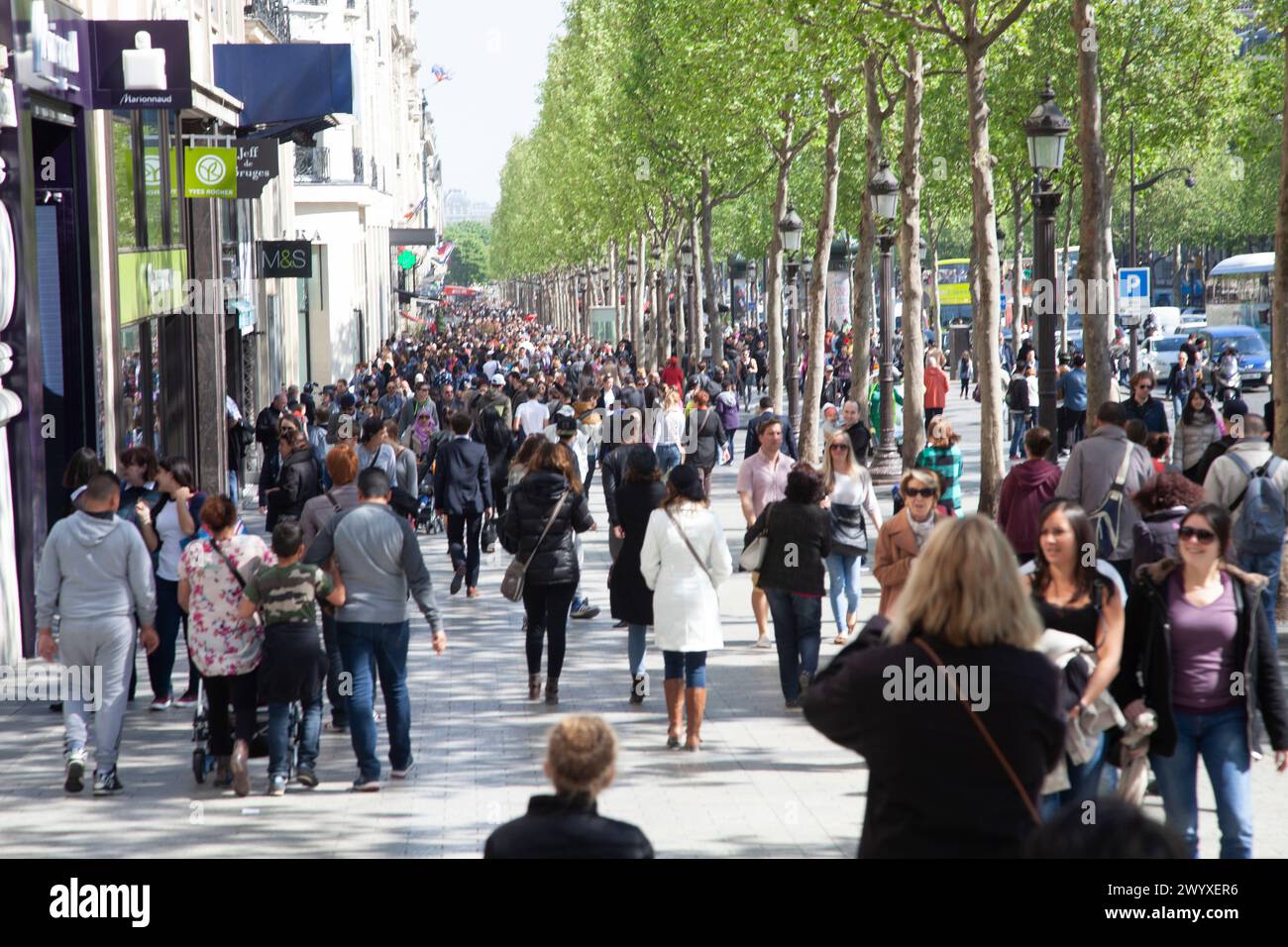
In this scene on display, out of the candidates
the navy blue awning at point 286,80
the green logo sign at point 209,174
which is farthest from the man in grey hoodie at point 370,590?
the navy blue awning at point 286,80

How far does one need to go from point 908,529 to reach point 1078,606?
3168 millimetres

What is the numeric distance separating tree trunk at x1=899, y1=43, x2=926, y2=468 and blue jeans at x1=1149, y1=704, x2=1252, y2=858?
17716 millimetres

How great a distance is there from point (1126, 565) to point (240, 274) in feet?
65.4

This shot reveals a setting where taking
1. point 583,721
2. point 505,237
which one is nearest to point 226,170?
point 583,721

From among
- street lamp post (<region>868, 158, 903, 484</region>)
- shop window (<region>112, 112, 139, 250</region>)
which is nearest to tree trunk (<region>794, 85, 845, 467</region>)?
street lamp post (<region>868, 158, 903, 484</region>)

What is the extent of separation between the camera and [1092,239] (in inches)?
680

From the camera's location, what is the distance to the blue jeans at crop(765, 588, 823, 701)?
11.0 m

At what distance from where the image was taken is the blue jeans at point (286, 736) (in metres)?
9.09

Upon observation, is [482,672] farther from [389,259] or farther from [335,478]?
[389,259]

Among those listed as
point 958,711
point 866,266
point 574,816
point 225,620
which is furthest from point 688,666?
point 866,266

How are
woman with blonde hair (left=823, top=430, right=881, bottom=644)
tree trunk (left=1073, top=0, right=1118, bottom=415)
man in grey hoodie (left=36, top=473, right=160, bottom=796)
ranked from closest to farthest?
man in grey hoodie (left=36, top=473, right=160, bottom=796)
woman with blonde hair (left=823, top=430, right=881, bottom=644)
tree trunk (left=1073, top=0, right=1118, bottom=415)

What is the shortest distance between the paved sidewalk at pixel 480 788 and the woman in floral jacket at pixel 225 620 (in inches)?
17.1

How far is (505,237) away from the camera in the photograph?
136 m
